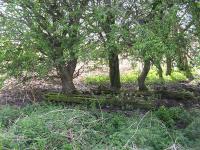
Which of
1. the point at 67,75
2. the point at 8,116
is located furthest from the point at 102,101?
the point at 8,116

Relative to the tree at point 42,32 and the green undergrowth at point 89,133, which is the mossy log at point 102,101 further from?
the green undergrowth at point 89,133

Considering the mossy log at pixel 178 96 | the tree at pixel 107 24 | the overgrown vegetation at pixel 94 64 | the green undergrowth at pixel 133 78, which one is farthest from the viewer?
the green undergrowth at pixel 133 78

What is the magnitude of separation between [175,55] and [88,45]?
1821 millimetres

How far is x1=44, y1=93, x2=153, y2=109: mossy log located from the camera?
9266mm

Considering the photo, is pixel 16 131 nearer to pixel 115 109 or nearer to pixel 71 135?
pixel 71 135

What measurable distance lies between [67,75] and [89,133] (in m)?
3.70

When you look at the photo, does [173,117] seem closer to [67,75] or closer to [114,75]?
[67,75]

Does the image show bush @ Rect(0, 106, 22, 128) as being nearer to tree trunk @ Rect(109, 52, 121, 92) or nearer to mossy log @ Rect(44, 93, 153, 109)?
mossy log @ Rect(44, 93, 153, 109)

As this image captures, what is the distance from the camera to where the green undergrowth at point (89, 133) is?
5.96 m

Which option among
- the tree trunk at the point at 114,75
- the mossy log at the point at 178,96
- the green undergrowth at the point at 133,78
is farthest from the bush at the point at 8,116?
the green undergrowth at the point at 133,78

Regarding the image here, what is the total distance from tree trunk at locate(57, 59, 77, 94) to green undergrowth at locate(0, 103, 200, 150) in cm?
253

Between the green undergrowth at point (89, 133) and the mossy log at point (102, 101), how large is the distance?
1.71 meters

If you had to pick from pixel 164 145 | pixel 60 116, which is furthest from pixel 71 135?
pixel 164 145

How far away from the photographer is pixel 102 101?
9391 millimetres
